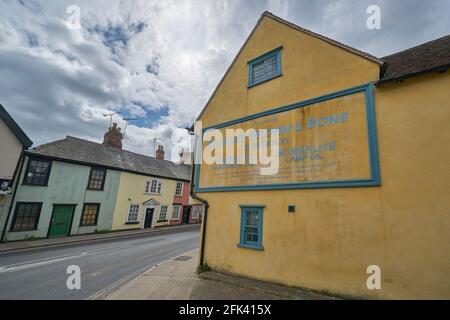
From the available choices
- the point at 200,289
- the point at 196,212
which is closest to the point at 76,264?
the point at 200,289

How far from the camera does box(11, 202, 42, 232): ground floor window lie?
13.9 metres

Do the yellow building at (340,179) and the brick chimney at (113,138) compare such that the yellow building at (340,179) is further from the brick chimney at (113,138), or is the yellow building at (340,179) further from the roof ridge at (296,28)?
the brick chimney at (113,138)

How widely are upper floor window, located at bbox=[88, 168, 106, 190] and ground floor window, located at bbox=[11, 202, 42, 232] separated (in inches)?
155

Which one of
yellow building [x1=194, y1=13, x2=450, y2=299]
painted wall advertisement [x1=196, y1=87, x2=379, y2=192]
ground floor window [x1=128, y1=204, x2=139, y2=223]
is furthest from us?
ground floor window [x1=128, y1=204, x2=139, y2=223]

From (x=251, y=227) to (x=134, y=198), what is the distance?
60.0 feet

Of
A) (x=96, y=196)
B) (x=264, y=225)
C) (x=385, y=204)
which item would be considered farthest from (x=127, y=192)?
(x=385, y=204)

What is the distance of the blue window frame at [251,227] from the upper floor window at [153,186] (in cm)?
1883

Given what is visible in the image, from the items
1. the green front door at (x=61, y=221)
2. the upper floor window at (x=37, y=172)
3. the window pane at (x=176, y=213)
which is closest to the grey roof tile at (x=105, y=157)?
the upper floor window at (x=37, y=172)

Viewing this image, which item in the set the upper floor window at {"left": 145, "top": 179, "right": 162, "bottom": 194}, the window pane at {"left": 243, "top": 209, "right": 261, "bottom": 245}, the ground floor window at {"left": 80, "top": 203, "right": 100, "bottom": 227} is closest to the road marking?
the ground floor window at {"left": 80, "top": 203, "right": 100, "bottom": 227}

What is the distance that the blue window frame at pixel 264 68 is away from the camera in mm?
8172

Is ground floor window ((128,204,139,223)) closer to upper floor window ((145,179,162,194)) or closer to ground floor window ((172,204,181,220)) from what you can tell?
upper floor window ((145,179,162,194))

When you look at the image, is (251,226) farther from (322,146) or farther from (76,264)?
(76,264)

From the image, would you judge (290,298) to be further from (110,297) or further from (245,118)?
(245,118)

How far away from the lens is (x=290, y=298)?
5.48 metres
